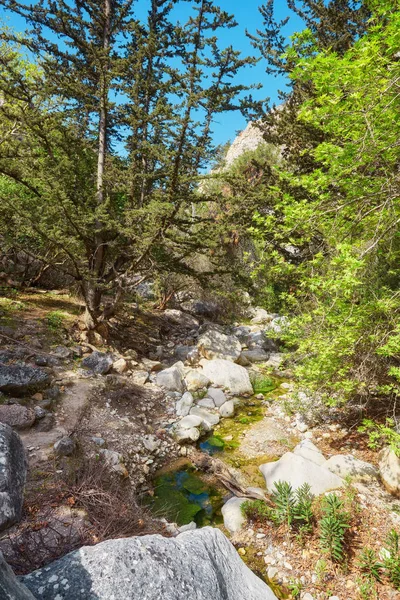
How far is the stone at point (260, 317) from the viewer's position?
1639 cm

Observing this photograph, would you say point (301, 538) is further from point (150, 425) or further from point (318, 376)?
point (150, 425)

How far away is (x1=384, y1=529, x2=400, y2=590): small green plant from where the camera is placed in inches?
150

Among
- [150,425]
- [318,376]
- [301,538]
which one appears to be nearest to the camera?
[301,538]

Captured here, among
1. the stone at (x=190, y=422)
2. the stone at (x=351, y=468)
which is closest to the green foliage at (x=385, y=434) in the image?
the stone at (x=351, y=468)

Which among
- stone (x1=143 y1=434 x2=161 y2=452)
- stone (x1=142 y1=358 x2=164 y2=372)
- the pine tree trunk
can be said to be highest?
the pine tree trunk

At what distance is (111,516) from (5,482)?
7.97 feet

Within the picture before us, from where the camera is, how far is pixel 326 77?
420cm

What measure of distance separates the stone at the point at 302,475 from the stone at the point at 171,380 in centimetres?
403

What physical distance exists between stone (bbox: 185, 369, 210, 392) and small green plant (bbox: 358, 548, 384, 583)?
233 inches

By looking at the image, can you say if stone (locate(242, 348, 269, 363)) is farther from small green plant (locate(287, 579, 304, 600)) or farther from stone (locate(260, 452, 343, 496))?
small green plant (locate(287, 579, 304, 600))

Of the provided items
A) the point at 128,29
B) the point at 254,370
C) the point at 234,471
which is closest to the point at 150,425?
the point at 234,471

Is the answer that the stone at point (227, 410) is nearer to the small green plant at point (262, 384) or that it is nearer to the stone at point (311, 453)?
the small green plant at point (262, 384)

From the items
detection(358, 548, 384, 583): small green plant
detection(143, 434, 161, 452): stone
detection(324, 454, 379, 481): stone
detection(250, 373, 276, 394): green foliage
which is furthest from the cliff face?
detection(358, 548, 384, 583): small green plant

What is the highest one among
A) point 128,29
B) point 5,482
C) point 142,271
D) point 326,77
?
point 128,29
